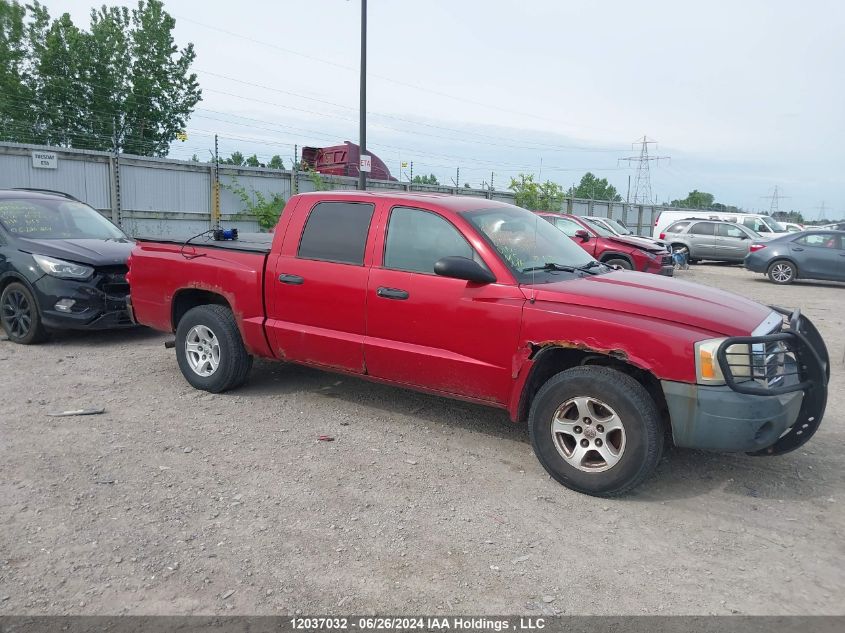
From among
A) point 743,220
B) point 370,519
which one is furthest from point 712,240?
point 370,519

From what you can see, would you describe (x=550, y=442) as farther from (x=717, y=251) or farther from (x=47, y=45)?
(x=47, y=45)

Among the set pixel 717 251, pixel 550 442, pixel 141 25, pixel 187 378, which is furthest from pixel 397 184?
pixel 141 25

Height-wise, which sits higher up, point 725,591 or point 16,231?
point 16,231

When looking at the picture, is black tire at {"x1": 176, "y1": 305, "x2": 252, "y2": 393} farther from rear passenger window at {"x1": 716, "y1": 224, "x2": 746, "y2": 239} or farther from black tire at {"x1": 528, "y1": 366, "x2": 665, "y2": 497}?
rear passenger window at {"x1": 716, "y1": 224, "x2": 746, "y2": 239}

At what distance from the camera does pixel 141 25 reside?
38812 millimetres

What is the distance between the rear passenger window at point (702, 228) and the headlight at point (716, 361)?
20.0m

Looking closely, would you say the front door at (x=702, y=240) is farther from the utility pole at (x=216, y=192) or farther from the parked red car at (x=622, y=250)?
the utility pole at (x=216, y=192)

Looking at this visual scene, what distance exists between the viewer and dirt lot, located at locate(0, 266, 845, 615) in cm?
302

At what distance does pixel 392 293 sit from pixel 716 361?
2.16m

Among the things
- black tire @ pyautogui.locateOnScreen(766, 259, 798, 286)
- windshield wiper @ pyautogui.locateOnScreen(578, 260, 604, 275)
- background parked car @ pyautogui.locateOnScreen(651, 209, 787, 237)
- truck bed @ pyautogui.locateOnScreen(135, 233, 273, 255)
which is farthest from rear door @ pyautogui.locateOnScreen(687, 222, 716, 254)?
truck bed @ pyautogui.locateOnScreen(135, 233, 273, 255)

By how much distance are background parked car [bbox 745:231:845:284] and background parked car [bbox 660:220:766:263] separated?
3.74m

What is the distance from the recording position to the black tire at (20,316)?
290 inches

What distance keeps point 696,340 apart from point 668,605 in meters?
1.45

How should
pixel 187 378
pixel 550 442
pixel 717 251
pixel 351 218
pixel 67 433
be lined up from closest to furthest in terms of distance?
1. pixel 550 442
2. pixel 67 433
3. pixel 351 218
4. pixel 187 378
5. pixel 717 251
